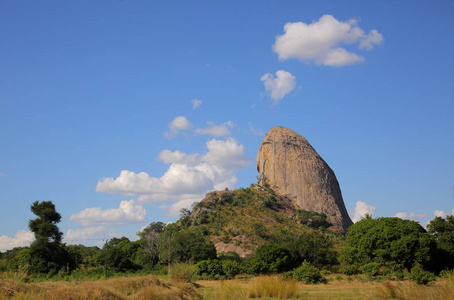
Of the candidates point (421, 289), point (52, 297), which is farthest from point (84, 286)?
point (421, 289)

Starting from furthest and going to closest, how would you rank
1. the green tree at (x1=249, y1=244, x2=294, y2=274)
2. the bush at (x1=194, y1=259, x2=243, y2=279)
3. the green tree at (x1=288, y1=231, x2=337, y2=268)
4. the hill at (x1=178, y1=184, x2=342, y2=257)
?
1. the hill at (x1=178, y1=184, x2=342, y2=257)
2. the green tree at (x1=288, y1=231, x2=337, y2=268)
3. the green tree at (x1=249, y1=244, x2=294, y2=274)
4. the bush at (x1=194, y1=259, x2=243, y2=279)

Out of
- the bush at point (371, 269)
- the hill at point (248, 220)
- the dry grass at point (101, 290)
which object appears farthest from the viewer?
the hill at point (248, 220)

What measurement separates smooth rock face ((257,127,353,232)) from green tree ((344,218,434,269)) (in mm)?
54044

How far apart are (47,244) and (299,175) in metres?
68.7

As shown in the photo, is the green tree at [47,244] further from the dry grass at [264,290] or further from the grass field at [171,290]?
the dry grass at [264,290]

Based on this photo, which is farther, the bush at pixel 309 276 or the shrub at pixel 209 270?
the shrub at pixel 209 270

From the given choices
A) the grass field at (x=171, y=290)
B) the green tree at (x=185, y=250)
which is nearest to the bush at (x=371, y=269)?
the grass field at (x=171, y=290)

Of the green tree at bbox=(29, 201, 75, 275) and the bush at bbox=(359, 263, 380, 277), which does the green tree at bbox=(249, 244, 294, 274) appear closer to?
the bush at bbox=(359, 263, 380, 277)

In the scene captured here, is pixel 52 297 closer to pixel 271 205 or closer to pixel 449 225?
pixel 449 225

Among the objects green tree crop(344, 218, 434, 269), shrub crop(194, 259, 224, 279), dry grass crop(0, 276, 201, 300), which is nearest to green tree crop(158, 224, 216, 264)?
shrub crop(194, 259, 224, 279)

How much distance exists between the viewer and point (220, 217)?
80688mm

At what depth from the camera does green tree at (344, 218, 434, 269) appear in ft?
112

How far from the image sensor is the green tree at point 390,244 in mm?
34188

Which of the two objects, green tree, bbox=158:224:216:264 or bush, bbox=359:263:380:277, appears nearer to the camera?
bush, bbox=359:263:380:277
